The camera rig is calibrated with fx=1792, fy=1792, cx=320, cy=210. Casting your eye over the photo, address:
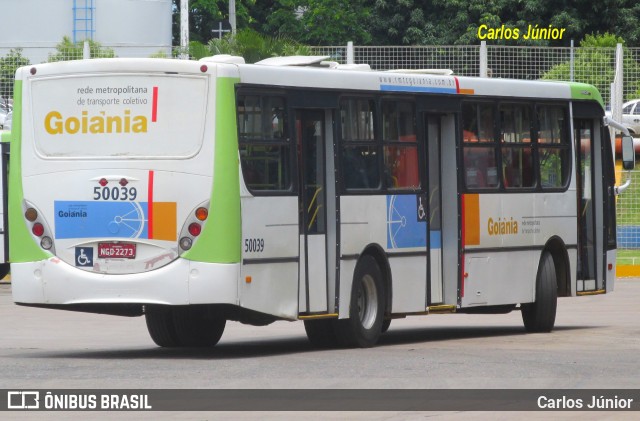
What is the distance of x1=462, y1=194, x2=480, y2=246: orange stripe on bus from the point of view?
19031mm

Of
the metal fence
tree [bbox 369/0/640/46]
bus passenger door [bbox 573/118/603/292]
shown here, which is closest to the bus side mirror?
bus passenger door [bbox 573/118/603/292]

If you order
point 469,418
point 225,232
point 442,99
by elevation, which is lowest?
point 469,418

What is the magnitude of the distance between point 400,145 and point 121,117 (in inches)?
132

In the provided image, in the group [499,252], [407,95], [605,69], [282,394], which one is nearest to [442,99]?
[407,95]

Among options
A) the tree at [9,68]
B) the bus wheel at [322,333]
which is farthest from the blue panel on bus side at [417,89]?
the tree at [9,68]

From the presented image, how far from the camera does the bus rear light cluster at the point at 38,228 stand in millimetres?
16141

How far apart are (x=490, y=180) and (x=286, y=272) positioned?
3.93 metres

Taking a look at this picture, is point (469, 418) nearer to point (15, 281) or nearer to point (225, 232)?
point (225, 232)

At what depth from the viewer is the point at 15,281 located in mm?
16266

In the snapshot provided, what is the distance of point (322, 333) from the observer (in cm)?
1758

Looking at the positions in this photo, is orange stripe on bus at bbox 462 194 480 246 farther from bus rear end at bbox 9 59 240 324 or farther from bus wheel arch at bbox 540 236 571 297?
bus rear end at bbox 9 59 240 324

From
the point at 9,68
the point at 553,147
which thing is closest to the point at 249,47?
the point at 9,68

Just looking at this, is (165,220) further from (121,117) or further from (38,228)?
(38,228)

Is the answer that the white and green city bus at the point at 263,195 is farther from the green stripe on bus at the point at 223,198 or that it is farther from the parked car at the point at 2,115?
the parked car at the point at 2,115
